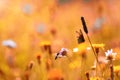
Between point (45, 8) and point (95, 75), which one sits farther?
point (45, 8)

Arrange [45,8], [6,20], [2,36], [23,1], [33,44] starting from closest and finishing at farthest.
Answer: [33,44] < [2,36] < [6,20] < [45,8] < [23,1]

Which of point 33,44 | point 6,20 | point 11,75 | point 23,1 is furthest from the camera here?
point 23,1

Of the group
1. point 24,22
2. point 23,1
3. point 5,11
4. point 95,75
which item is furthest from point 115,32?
point 95,75

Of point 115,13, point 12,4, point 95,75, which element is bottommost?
point 95,75

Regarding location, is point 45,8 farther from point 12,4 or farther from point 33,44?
point 33,44

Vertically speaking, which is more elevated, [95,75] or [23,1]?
[23,1]

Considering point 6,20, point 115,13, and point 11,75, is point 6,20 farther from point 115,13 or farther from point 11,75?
point 11,75

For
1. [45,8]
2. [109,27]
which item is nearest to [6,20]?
[45,8]
